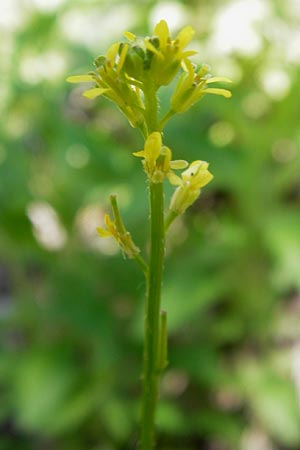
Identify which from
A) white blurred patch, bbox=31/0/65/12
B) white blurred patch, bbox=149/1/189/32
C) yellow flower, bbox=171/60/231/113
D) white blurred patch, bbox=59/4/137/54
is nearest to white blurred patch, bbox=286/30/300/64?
white blurred patch, bbox=149/1/189/32

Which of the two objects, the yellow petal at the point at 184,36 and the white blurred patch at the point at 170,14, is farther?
the white blurred patch at the point at 170,14

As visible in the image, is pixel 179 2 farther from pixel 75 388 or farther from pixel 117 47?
pixel 117 47

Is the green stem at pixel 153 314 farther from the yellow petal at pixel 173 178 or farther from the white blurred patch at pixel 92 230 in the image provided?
the white blurred patch at pixel 92 230

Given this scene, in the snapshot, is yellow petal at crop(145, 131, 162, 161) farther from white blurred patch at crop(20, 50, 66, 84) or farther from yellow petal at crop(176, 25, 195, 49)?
white blurred patch at crop(20, 50, 66, 84)

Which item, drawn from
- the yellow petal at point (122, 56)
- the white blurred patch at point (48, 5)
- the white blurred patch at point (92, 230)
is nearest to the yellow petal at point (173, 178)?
the yellow petal at point (122, 56)

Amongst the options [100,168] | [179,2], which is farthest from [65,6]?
[100,168]

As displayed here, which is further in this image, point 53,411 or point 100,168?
point 100,168

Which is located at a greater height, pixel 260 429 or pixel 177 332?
pixel 177 332
